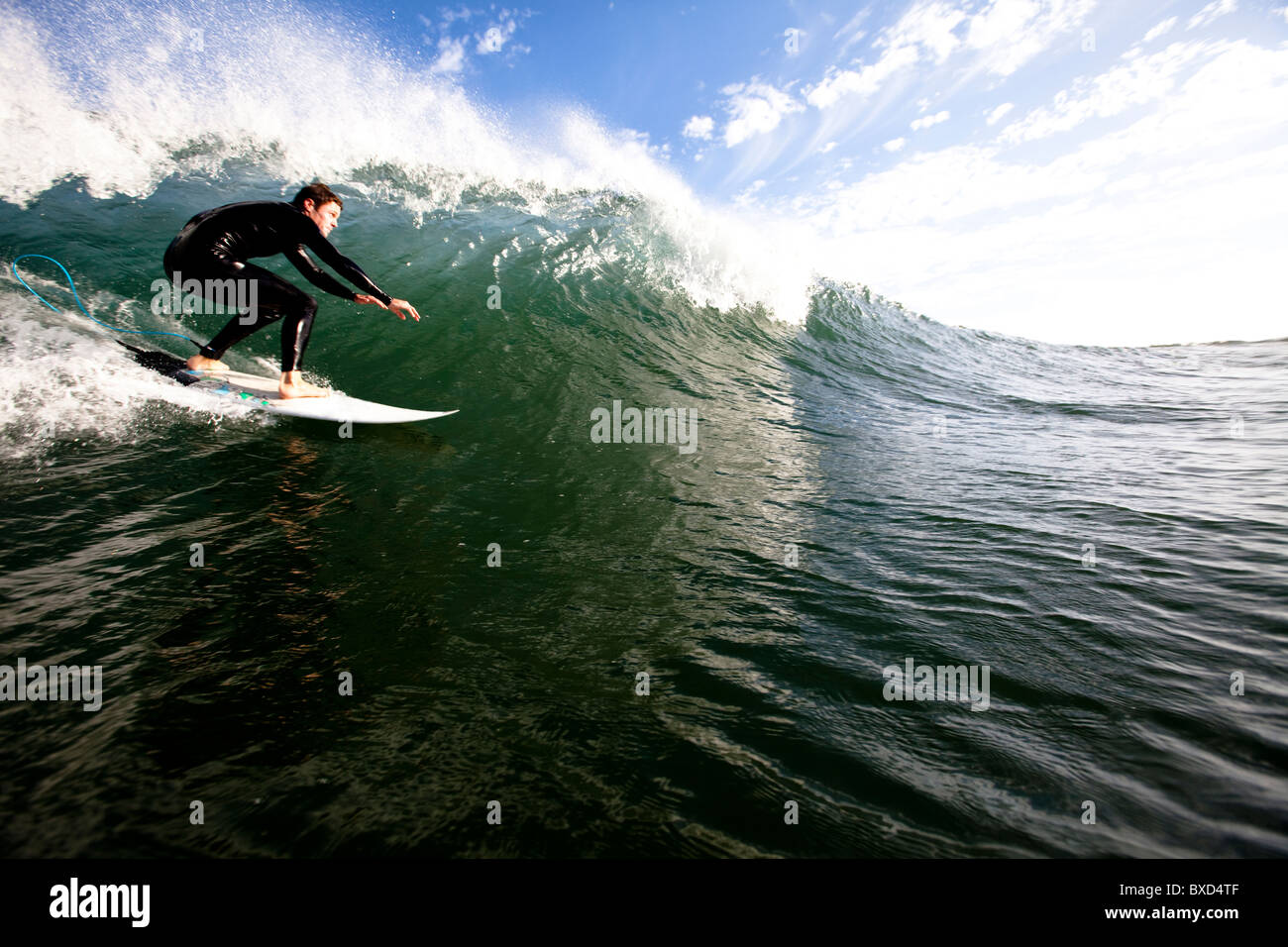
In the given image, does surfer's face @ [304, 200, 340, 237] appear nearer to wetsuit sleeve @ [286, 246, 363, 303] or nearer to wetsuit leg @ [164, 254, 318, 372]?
wetsuit sleeve @ [286, 246, 363, 303]

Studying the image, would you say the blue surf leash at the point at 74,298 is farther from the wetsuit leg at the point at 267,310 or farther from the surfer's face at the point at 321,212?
the surfer's face at the point at 321,212

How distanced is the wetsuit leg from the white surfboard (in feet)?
0.99

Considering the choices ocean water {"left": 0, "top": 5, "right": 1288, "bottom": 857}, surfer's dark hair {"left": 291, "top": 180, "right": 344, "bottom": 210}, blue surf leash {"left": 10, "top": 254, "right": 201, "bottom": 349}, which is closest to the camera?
ocean water {"left": 0, "top": 5, "right": 1288, "bottom": 857}

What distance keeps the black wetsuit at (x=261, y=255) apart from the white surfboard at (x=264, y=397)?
30 cm

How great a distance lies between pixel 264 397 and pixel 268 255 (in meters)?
1.36

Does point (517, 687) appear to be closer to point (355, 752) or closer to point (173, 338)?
point (355, 752)

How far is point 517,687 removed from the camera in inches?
94.3

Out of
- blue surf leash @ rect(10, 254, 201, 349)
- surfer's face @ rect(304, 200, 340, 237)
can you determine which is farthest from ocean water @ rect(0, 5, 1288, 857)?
surfer's face @ rect(304, 200, 340, 237)

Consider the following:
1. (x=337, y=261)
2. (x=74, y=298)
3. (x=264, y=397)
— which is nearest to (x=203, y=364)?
(x=264, y=397)

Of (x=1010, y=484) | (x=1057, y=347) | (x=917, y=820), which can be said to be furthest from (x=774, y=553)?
(x=1057, y=347)

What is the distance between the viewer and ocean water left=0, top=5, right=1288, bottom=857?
6.02ft

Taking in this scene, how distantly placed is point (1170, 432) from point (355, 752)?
33.0ft

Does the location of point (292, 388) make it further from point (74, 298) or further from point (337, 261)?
point (74, 298)
